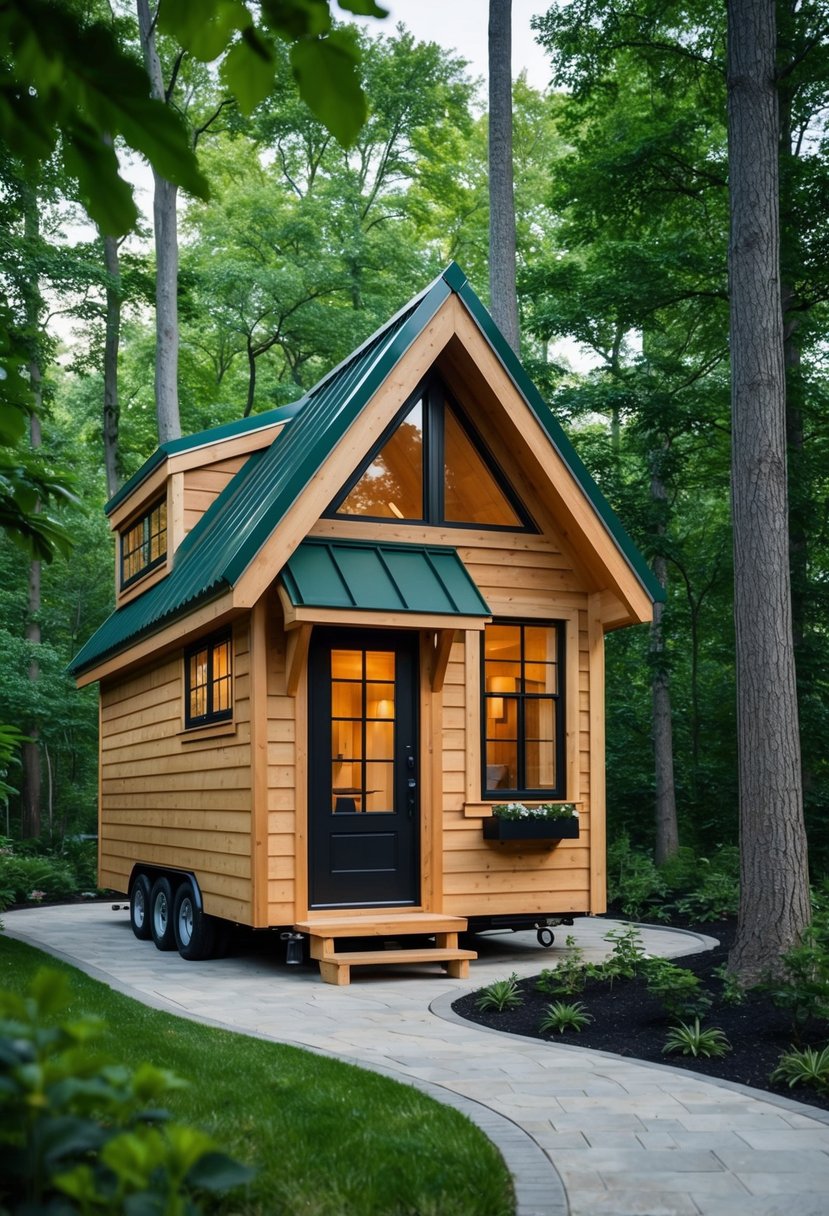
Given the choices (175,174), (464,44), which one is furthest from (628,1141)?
(464,44)

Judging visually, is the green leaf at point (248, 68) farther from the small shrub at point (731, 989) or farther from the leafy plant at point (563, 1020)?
the small shrub at point (731, 989)

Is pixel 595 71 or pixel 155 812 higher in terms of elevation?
pixel 595 71

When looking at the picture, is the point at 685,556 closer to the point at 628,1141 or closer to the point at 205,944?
the point at 205,944

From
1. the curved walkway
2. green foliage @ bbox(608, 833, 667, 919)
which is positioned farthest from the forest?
the curved walkway

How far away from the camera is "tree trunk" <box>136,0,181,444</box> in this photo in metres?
19.9

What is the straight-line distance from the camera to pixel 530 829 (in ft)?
35.5

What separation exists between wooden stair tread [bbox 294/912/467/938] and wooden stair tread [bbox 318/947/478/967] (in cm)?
15

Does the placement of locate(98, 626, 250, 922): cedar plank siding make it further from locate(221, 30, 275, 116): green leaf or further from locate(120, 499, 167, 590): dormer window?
locate(221, 30, 275, 116): green leaf

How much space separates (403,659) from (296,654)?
124 centimetres

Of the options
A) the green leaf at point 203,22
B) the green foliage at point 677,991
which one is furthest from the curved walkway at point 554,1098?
the green leaf at point 203,22

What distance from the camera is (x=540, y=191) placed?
3019cm

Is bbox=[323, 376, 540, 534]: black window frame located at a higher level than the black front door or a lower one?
higher

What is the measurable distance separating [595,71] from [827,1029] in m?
12.7

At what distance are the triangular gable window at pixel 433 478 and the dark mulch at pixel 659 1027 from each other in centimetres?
418
